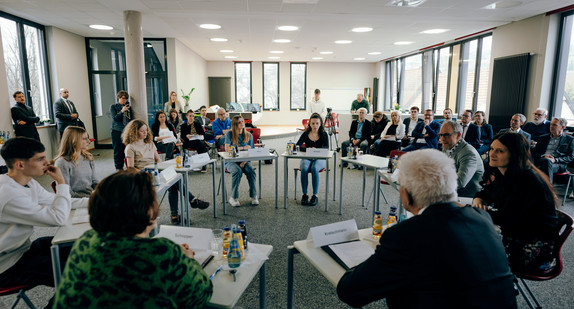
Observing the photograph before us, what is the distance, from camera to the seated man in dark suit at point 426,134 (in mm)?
6195

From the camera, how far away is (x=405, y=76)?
1273cm

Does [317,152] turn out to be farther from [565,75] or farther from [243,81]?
[243,81]

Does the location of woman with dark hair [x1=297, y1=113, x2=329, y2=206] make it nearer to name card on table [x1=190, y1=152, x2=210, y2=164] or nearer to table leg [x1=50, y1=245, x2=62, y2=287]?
name card on table [x1=190, y1=152, x2=210, y2=164]

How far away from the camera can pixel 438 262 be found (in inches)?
42.3

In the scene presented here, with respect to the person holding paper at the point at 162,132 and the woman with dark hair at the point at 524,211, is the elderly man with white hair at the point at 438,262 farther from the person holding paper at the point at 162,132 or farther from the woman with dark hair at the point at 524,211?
the person holding paper at the point at 162,132

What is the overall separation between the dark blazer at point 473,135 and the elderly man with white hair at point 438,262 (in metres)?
5.61

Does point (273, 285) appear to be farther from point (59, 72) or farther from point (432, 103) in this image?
point (432, 103)

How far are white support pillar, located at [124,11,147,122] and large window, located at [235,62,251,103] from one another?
28.6 feet

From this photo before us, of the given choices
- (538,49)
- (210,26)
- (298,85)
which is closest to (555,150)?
(538,49)

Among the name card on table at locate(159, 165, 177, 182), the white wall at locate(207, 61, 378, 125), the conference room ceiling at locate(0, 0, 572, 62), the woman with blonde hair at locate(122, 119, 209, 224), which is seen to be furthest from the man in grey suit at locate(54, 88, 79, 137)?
the white wall at locate(207, 61, 378, 125)

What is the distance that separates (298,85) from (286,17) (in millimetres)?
8955

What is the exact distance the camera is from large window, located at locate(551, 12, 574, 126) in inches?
231

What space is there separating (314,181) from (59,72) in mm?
6821

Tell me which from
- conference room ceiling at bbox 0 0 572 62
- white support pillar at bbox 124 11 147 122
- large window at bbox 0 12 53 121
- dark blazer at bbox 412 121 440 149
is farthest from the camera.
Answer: large window at bbox 0 12 53 121
